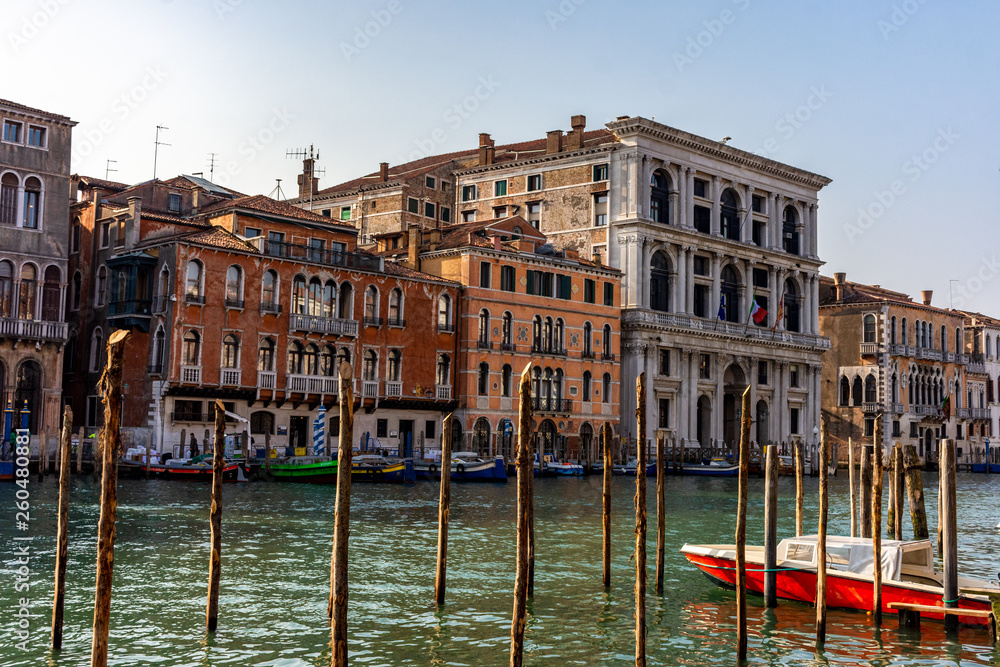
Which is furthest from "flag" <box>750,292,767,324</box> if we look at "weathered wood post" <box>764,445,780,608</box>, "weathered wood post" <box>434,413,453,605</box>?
"weathered wood post" <box>434,413,453,605</box>

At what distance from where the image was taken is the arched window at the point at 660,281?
50375mm

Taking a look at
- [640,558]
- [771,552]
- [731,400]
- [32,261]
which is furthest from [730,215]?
[640,558]

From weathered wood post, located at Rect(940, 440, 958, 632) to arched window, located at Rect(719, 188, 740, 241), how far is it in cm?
4266

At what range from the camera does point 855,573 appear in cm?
1379

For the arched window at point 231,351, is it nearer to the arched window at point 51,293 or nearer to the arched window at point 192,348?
the arched window at point 192,348

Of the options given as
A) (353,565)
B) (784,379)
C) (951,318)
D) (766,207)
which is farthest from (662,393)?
(353,565)

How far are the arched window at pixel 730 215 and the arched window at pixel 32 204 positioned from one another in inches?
1233

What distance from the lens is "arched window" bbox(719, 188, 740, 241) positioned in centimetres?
5434

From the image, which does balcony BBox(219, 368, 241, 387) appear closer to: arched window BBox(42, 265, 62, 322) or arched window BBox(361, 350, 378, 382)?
arched window BBox(361, 350, 378, 382)

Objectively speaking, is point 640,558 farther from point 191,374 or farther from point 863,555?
point 191,374

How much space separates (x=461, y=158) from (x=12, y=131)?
90.0ft

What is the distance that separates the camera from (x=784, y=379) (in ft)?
183

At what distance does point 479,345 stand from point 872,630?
29129mm

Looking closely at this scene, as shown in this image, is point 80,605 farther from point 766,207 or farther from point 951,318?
point 951,318
